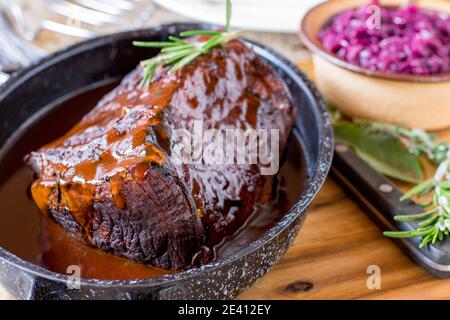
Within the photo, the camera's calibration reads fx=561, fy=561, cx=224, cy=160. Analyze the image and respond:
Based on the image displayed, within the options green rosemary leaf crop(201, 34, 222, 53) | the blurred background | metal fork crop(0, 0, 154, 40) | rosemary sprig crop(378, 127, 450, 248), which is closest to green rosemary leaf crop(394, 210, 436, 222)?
rosemary sprig crop(378, 127, 450, 248)

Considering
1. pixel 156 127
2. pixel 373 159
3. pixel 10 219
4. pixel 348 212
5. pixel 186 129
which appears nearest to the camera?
pixel 156 127

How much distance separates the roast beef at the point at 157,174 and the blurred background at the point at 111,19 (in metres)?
1.36

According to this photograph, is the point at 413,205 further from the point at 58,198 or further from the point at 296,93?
the point at 58,198

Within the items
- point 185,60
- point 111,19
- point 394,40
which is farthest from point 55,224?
point 111,19

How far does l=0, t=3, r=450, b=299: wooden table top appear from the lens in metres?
1.76

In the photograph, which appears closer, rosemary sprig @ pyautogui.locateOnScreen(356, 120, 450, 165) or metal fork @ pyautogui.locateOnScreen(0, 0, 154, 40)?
rosemary sprig @ pyautogui.locateOnScreen(356, 120, 450, 165)

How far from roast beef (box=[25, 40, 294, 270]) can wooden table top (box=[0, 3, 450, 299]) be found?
25 cm

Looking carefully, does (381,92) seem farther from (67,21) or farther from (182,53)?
(67,21)

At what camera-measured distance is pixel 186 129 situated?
1.64 m

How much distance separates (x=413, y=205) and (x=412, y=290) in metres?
0.28

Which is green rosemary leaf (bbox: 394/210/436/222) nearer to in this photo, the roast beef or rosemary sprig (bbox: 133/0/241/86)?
A: the roast beef

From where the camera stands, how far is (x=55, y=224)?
5.55 feet

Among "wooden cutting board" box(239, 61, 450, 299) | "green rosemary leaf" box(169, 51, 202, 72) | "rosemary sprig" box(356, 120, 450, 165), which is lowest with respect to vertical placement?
"wooden cutting board" box(239, 61, 450, 299)
